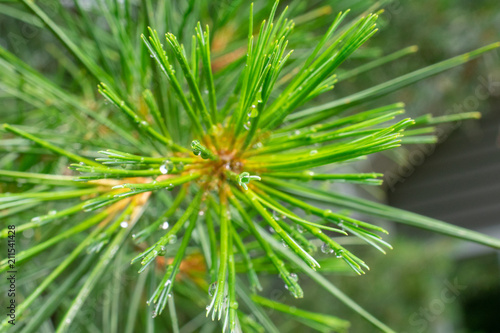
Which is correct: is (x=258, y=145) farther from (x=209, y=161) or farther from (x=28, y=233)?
(x=28, y=233)

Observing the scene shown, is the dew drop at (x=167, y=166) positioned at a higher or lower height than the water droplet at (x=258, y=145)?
higher

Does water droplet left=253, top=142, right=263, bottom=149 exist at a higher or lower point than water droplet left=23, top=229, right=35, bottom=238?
lower

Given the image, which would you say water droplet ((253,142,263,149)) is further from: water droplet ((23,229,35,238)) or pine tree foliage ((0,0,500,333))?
water droplet ((23,229,35,238))

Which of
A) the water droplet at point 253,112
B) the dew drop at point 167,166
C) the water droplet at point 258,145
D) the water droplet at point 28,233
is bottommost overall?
the water droplet at point 258,145

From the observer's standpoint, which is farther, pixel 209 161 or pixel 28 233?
pixel 28 233

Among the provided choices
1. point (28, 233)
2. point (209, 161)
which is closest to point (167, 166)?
point (209, 161)

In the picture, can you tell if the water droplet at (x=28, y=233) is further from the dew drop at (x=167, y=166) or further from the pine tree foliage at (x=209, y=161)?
the dew drop at (x=167, y=166)

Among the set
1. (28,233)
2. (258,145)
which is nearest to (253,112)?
(258,145)

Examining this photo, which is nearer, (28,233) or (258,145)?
(258,145)

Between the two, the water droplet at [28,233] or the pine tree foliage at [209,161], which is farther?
the water droplet at [28,233]

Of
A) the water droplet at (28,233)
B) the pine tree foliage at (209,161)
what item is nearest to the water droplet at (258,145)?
the pine tree foliage at (209,161)

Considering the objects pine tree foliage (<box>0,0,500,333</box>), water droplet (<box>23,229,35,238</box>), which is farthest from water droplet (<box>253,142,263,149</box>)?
water droplet (<box>23,229,35,238</box>)
